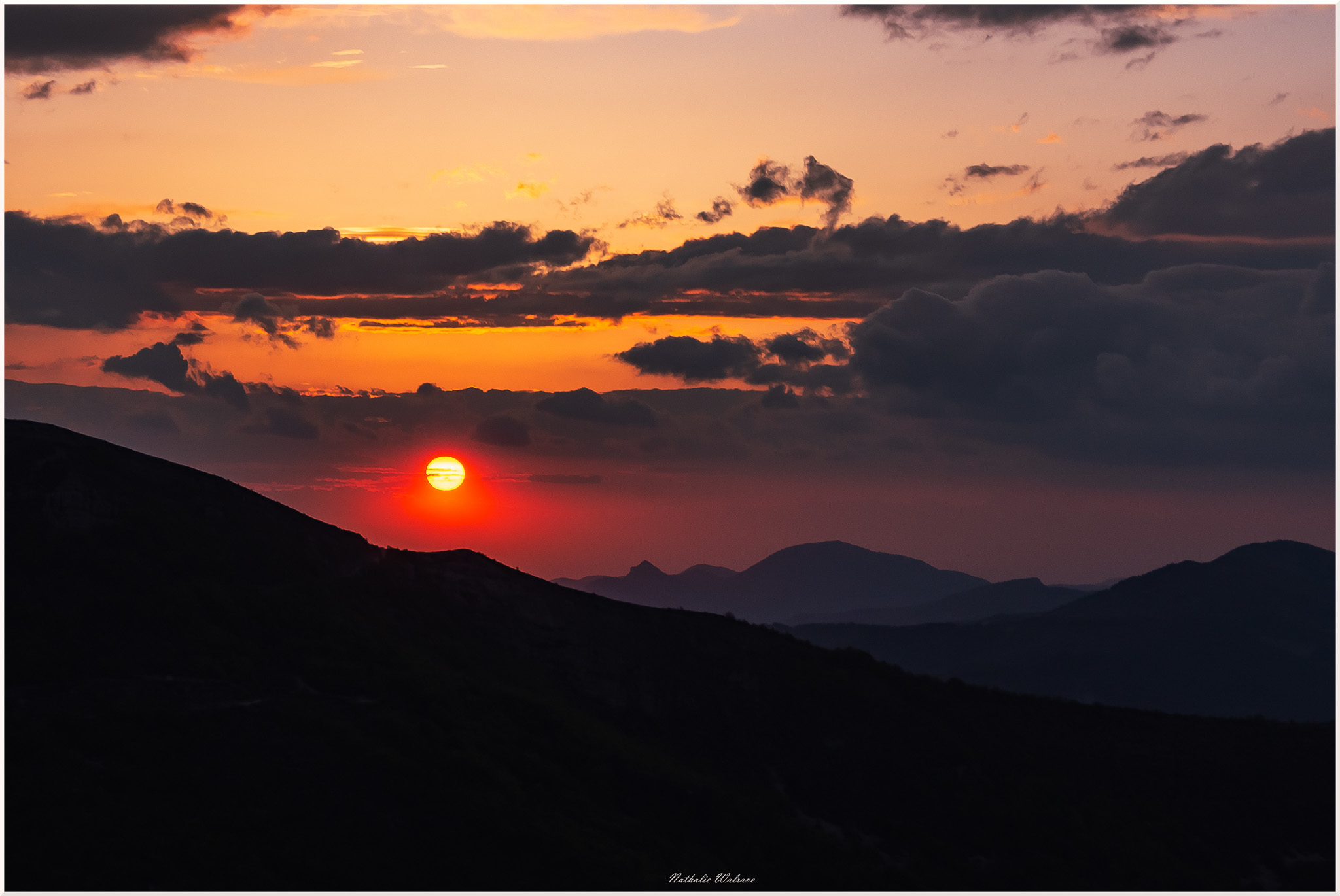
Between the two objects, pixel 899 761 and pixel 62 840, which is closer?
pixel 62 840

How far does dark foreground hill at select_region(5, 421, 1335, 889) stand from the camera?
220 ft

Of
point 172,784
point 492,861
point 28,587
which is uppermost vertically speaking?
point 28,587

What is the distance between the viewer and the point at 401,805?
70625 mm

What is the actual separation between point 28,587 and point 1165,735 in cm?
10170

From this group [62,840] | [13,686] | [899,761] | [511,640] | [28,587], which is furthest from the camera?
[511,640]

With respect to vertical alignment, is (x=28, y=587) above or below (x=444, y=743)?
above

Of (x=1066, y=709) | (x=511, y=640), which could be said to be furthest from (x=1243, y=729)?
(x=511, y=640)

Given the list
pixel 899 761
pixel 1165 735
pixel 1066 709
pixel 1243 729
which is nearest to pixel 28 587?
pixel 899 761

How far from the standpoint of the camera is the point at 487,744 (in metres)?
83.8

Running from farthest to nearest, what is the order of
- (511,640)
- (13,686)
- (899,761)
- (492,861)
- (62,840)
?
(511,640) → (899,761) → (13,686) → (492,861) → (62,840)

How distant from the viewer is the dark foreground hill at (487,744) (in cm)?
6700

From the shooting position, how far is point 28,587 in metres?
87.4

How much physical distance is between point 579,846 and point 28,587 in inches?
1899

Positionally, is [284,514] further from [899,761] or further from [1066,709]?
[1066,709]
